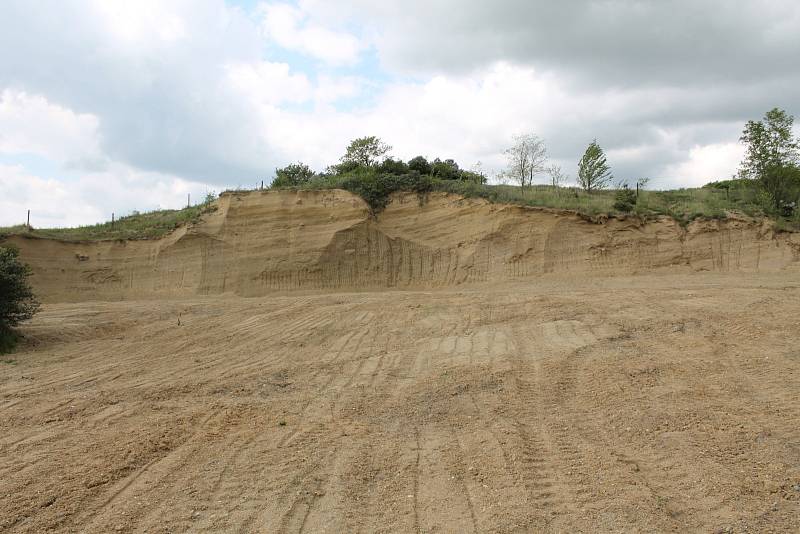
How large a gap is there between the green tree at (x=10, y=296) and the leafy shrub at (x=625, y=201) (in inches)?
713

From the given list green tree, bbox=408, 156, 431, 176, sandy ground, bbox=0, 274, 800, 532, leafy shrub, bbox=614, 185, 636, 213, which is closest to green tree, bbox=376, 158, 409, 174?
green tree, bbox=408, 156, 431, 176

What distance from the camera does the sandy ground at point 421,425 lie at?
169 inches

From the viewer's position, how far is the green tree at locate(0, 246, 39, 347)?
39.6ft

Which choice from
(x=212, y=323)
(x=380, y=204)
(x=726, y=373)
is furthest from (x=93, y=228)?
(x=726, y=373)

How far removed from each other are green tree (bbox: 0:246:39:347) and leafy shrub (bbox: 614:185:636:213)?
59.4ft

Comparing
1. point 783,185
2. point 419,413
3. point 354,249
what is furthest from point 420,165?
point 419,413

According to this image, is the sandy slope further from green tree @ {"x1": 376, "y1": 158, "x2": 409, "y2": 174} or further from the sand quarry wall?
green tree @ {"x1": 376, "y1": 158, "x2": 409, "y2": 174}

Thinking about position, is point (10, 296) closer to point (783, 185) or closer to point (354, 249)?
point (354, 249)

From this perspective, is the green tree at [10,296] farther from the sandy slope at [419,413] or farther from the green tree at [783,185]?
the green tree at [783,185]

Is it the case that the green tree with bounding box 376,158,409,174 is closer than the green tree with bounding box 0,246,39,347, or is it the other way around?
the green tree with bounding box 0,246,39,347

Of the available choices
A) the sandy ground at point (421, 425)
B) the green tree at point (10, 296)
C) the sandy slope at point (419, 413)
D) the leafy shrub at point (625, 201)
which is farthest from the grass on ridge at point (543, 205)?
the green tree at point (10, 296)

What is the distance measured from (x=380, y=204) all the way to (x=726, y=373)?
16.1m

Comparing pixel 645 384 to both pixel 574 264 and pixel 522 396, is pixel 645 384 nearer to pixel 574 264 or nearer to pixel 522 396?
pixel 522 396

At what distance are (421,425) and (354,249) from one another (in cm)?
1560
